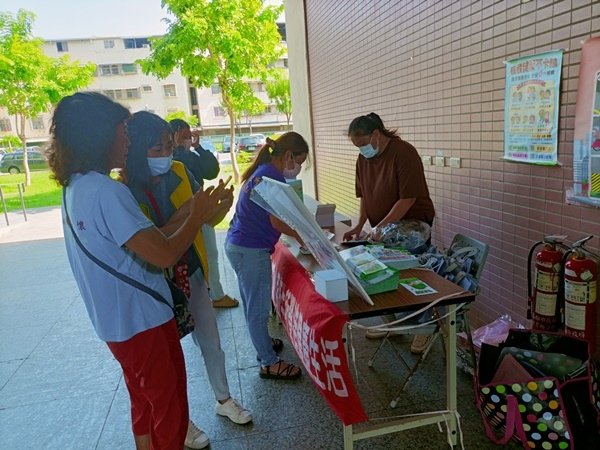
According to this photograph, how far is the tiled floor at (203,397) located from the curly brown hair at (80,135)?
1533 mm

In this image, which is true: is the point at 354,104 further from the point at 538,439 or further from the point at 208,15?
the point at 208,15

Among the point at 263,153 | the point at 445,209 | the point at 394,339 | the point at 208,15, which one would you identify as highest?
the point at 208,15

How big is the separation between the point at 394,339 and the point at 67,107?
8.49 feet

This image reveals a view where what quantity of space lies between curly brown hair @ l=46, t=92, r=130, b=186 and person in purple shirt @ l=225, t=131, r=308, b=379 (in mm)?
1009

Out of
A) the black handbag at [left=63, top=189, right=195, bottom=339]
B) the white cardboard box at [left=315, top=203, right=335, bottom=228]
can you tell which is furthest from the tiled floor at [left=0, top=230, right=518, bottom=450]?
the white cardboard box at [left=315, top=203, right=335, bottom=228]

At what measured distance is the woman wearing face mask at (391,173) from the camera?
2.74 metres

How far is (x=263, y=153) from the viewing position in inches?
99.1

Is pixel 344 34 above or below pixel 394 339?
above

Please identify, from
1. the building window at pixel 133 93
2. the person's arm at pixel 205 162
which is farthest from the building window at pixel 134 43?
the person's arm at pixel 205 162

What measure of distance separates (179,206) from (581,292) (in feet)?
6.12

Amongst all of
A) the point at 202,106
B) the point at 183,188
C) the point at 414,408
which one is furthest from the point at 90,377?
the point at 202,106

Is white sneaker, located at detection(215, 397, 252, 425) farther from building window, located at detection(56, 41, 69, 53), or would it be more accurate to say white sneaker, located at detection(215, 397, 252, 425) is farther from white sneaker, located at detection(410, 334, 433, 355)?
building window, located at detection(56, 41, 69, 53)

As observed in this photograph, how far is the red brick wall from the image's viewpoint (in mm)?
2172

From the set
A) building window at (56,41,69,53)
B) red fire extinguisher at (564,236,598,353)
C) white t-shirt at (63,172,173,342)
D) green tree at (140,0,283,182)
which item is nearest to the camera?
white t-shirt at (63,172,173,342)
